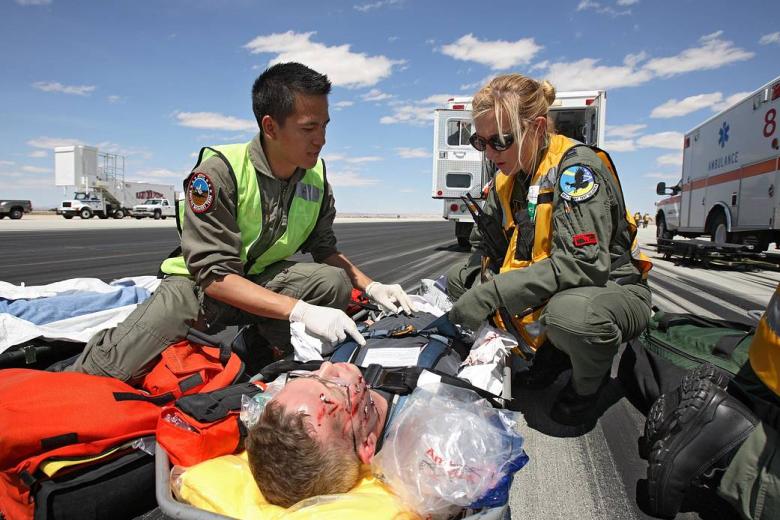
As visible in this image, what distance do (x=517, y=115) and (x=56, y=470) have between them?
227cm

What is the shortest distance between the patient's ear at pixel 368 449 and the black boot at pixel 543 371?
1417 millimetres

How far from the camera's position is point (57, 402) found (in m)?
1.57

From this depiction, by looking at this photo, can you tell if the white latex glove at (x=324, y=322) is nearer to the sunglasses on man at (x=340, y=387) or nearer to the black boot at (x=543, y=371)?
the sunglasses on man at (x=340, y=387)

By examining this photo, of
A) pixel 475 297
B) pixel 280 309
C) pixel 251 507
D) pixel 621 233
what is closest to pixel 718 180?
pixel 621 233

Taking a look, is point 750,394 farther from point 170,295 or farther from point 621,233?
point 170,295

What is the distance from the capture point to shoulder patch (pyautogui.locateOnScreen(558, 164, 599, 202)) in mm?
2111

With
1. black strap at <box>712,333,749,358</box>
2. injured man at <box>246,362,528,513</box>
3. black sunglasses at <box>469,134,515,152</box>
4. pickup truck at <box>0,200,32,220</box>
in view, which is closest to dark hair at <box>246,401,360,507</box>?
injured man at <box>246,362,528,513</box>

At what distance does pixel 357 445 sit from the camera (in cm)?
147

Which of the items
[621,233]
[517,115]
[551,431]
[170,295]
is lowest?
[551,431]

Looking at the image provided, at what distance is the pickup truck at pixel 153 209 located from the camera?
1406 inches

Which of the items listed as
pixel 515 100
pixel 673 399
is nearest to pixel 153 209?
pixel 515 100

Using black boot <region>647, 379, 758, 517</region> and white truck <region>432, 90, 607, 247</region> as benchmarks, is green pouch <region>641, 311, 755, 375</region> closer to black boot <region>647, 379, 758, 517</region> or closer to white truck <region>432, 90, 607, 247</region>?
black boot <region>647, 379, 758, 517</region>

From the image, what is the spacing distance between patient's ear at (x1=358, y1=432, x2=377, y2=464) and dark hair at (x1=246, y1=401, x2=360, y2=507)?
0.10 m

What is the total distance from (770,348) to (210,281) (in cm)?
214
